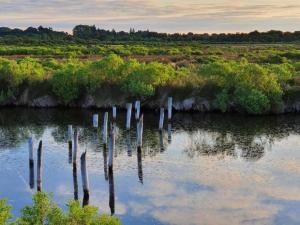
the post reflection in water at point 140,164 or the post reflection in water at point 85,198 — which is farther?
the post reflection in water at point 140,164

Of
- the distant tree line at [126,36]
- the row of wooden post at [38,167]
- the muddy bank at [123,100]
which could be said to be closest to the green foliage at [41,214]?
the row of wooden post at [38,167]

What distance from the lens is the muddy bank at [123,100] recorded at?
51.8 meters

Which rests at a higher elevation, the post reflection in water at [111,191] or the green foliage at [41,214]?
the green foliage at [41,214]

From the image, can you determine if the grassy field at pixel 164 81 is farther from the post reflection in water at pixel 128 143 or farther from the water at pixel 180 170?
the post reflection in water at pixel 128 143

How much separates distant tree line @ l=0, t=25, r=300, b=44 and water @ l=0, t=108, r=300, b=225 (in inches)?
4238

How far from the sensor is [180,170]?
33.3 m

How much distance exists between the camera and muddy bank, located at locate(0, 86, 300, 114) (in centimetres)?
5178

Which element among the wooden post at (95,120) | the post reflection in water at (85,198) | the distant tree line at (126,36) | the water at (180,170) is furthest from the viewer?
the distant tree line at (126,36)

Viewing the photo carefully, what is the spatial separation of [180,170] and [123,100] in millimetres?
21562

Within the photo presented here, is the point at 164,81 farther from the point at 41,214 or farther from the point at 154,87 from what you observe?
the point at 41,214

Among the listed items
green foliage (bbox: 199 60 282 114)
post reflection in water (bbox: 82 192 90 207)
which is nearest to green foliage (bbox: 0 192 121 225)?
post reflection in water (bbox: 82 192 90 207)

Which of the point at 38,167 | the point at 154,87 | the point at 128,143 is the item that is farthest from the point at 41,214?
the point at 154,87

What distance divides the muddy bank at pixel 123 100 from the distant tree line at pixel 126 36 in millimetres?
92819

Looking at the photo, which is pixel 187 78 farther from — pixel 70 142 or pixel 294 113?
pixel 70 142
